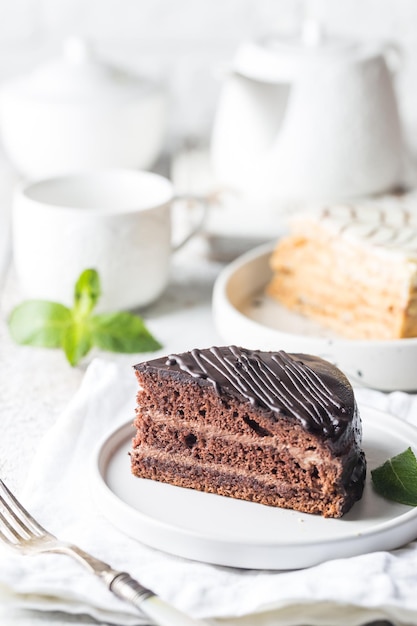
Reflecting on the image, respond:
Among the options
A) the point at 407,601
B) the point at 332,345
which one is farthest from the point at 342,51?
the point at 407,601

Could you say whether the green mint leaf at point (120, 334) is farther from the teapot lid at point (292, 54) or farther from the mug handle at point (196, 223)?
the teapot lid at point (292, 54)

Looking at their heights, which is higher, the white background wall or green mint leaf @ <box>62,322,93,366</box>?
the white background wall

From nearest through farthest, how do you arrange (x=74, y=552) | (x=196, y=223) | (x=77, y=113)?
(x=74, y=552) < (x=196, y=223) < (x=77, y=113)

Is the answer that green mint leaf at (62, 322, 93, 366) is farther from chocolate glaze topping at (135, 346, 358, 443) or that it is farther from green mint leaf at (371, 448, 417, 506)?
green mint leaf at (371, 448, 417, 506)

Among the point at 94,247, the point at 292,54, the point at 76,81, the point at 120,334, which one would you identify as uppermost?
the point at 292,54

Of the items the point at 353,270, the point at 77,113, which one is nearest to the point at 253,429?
the point at 353,270

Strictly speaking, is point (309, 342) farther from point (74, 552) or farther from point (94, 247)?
point (74, 552)

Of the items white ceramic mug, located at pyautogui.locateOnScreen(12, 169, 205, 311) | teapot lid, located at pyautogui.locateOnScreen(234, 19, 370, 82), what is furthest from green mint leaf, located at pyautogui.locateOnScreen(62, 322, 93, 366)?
teapot lid, located at pyautogui.locateOnScreen(234, 19, 370, 82)

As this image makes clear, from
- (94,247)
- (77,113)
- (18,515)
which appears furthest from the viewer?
(77,113)
